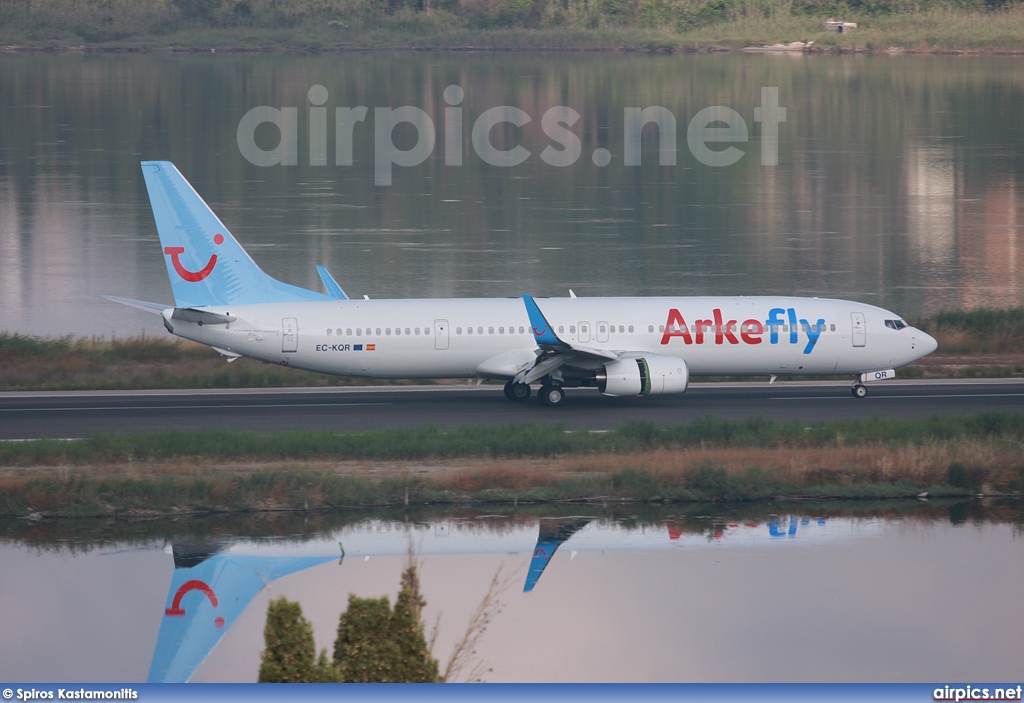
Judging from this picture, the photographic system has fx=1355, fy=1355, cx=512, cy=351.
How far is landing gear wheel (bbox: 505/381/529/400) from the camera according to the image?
46.1 metres

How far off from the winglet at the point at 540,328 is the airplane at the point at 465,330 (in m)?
0.28

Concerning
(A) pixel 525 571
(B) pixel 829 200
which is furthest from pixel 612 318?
(B) pixel 829 200

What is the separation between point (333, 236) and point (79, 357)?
44507 millimetres

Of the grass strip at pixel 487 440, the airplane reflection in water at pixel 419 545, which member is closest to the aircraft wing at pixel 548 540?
the airplane reflection in water at pixel 419 545

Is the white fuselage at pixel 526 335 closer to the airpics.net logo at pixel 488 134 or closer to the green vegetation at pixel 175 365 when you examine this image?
the green vegetation at pixel 175 365

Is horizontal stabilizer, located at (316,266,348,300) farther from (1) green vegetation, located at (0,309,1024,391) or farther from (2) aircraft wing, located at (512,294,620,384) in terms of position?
(2) aircraft wing, located at (512,294,620,384)

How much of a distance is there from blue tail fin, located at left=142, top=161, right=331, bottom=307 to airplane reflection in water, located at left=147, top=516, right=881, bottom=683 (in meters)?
15.0

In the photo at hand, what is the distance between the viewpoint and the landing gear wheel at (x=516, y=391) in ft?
151

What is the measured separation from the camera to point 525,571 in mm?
30078

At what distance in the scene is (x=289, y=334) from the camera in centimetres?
4491

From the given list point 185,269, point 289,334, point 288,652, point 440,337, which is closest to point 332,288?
point 289,334

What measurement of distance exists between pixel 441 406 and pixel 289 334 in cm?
560

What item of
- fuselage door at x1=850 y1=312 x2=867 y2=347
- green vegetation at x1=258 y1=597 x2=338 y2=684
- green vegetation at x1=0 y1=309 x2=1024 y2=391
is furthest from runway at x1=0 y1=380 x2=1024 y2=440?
green vegetation at x1=258 y1=597 x2=338 y2=684

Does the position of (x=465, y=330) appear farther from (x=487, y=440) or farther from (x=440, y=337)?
(x=487, y=440)
